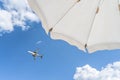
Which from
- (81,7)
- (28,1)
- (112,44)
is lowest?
(112,44)

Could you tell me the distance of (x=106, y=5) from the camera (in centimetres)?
1289

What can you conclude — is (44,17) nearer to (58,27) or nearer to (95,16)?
(58,27)

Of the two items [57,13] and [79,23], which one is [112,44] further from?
[57,13]

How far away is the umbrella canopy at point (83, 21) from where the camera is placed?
1278 centimetres

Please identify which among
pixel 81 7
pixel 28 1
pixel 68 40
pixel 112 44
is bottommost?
pixel 112 44

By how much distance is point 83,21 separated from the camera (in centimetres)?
1332

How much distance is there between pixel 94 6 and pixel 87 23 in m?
0.77

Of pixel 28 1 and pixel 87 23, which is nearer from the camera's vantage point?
pixel 28 1

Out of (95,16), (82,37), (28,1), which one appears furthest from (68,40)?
(28,1)

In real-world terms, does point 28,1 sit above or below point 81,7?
above

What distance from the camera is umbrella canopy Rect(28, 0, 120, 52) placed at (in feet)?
41.9

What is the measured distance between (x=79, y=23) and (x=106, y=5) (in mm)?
1304

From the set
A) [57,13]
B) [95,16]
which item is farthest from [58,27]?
[95,16]

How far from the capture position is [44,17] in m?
12.9
